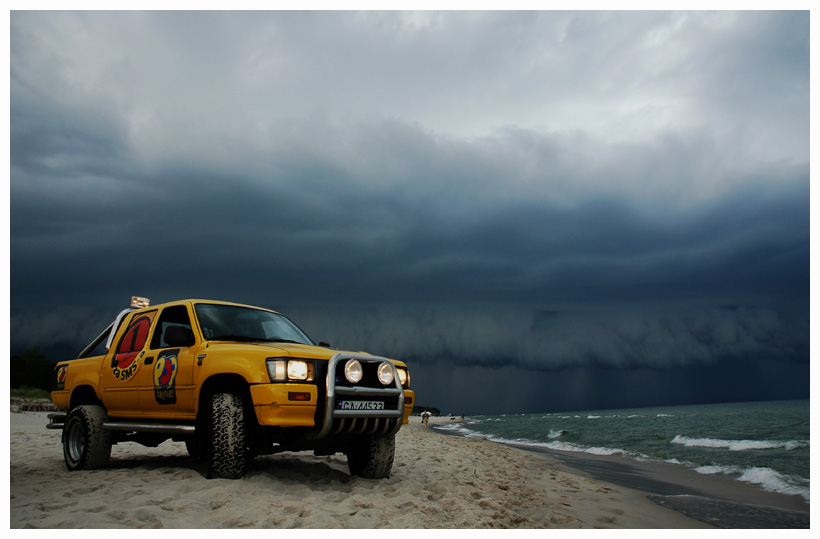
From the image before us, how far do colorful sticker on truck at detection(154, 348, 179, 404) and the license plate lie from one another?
2036mm

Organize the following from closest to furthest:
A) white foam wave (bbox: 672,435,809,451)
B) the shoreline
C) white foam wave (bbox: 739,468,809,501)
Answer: the shoreline → white foam wave (bbox: 739,468,809,501) → white foam wave (bbox: 672,435,809,451)

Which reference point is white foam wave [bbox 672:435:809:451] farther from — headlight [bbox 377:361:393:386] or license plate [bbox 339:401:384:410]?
license plate [bbox 339:401:384:410]

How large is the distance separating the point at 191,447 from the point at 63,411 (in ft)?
11.6

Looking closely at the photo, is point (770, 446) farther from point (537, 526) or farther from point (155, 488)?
point (155, 488)

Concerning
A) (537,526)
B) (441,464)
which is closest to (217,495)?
(537,526)

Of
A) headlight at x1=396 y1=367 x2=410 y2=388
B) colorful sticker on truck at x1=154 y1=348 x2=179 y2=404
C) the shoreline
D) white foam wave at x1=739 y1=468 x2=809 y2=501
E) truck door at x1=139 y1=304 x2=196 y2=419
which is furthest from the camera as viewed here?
white foam wave at x1=739 y1=468 x2=809 y2=501

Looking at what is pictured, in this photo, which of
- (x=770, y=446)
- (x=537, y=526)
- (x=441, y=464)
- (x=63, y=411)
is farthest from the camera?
(x=770, y=446)

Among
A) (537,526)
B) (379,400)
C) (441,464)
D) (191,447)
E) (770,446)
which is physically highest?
(379,400)

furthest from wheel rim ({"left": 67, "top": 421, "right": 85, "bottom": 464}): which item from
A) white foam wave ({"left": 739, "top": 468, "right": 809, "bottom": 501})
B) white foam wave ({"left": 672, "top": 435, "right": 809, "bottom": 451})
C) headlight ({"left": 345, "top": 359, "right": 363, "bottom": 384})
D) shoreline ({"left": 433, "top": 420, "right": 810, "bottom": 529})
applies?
A: white foam wave ({"left": 672, "top": 435, "right": 809, "bottom": 451})

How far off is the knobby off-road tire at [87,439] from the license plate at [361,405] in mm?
3501

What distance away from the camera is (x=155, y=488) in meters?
5.44

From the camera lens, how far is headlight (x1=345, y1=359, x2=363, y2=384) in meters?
5.45

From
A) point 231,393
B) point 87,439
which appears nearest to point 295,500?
point 231,393

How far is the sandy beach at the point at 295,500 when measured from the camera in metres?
4.48
